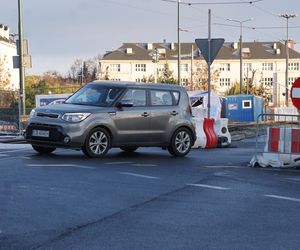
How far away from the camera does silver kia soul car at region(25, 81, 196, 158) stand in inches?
522

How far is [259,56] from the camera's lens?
124812 mm

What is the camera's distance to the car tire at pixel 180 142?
49.3 feet

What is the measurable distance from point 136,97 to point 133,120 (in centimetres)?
62

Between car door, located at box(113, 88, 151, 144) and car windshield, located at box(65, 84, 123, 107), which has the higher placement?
car windshield, located at box(65, 84, 123, 107)

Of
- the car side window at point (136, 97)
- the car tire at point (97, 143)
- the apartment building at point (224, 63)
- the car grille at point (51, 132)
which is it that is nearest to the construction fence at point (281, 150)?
the car side window at point (136, 97)

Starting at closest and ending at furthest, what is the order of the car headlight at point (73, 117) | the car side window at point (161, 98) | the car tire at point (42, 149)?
the car headlight at point (73, 117)
the car tire at point (42, 149)
the car side window at point (161, 98)

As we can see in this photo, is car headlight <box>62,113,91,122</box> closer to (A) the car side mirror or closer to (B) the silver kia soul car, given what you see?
(B) the silver kia soul car

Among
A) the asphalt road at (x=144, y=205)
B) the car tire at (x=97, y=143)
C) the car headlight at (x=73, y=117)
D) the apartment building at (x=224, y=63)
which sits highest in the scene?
the apartment building at (x=224, y=63)

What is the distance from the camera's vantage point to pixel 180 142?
15.2m

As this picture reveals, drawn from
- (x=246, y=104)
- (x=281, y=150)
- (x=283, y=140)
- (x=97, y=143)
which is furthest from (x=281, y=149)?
(x=246, y=104)

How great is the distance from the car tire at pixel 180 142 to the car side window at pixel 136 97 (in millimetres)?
1161

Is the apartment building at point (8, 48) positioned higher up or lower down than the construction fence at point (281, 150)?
higher up

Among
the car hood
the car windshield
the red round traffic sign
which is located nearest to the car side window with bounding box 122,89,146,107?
the car windshield

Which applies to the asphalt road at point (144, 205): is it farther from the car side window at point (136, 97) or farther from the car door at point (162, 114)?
the car side window at point (136, 97)
